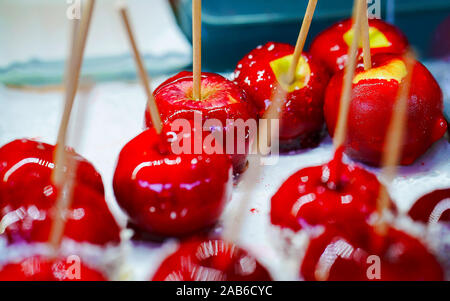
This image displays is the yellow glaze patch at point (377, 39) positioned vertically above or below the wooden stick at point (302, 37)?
below

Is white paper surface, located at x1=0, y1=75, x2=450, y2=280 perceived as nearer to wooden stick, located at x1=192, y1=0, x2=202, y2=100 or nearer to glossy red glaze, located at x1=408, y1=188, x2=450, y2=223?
glossy red glaze, located at x1=408, y1=188, x2=450, y2=223

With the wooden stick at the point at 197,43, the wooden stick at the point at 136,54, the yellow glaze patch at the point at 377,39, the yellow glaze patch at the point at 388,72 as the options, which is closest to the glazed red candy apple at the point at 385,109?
the yellow glaze patch at the point at 388,72

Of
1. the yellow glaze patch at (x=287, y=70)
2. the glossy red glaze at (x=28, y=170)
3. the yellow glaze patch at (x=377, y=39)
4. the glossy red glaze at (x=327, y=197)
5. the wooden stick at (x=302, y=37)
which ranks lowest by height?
the glossy red glaze at (x=327, y=197)

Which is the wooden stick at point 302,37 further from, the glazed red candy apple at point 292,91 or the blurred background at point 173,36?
the blurred background at point 173,36

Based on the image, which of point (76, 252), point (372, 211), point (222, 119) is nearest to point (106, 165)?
point (222, 119)

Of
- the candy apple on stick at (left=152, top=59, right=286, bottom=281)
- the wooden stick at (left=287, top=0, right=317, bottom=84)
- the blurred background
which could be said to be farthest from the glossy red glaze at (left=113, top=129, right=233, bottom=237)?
the blurred background
